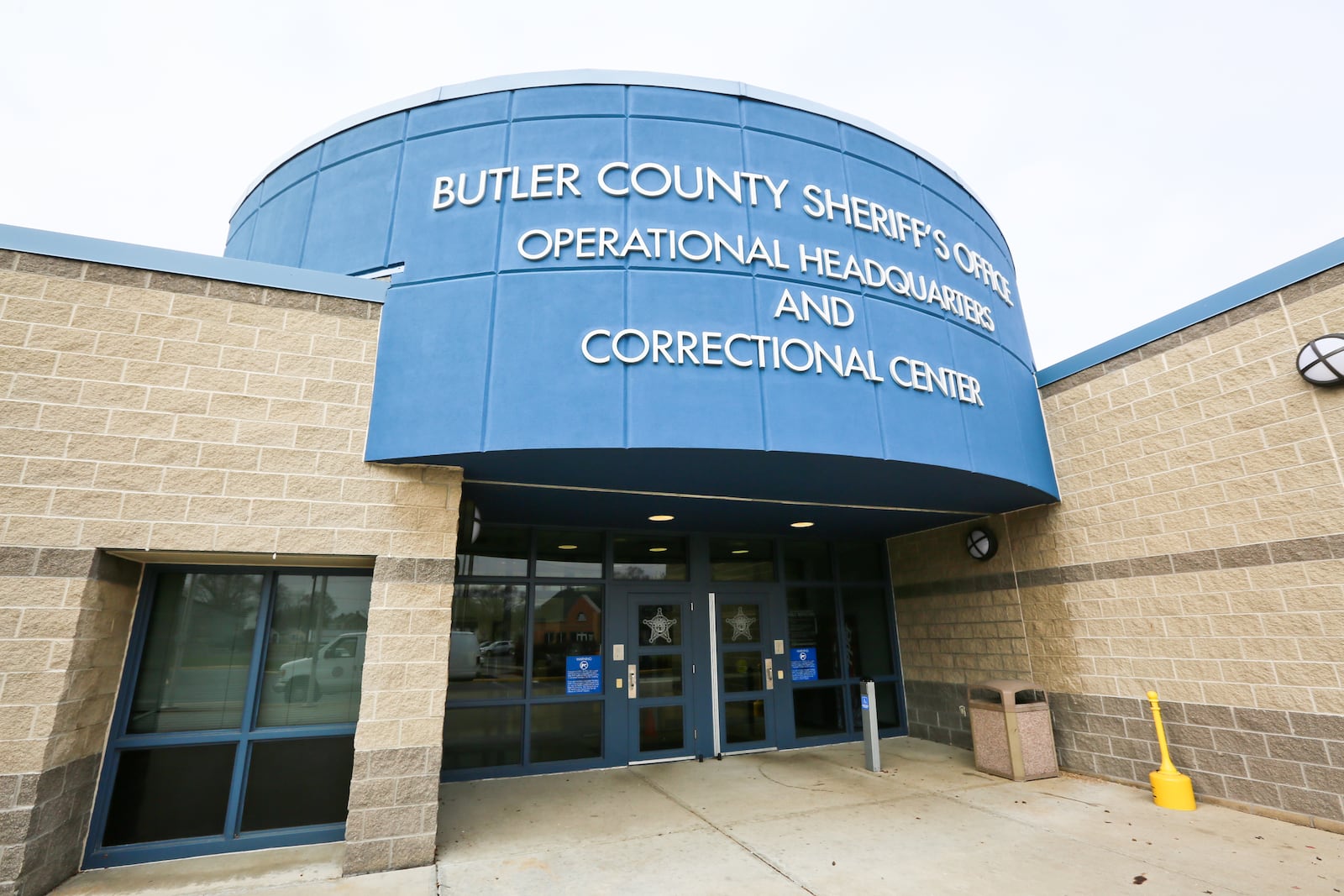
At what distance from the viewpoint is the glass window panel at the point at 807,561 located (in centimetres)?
1084

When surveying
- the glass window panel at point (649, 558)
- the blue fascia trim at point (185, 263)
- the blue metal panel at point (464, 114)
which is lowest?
the glass window panel at point (649, 558)

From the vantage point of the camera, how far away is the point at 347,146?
7.71 m

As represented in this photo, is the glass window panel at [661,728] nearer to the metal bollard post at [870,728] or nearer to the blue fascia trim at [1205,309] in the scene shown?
the metal bollard post at [870,728]

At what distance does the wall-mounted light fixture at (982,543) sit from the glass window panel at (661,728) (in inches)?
196

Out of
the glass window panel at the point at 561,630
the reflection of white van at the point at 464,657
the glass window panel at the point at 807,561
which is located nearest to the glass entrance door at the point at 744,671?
the glass window panel at the point at 807,561

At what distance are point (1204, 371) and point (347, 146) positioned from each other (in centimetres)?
1024

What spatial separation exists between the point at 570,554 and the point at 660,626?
1743 millimetres

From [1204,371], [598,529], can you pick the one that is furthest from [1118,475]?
[598,529]

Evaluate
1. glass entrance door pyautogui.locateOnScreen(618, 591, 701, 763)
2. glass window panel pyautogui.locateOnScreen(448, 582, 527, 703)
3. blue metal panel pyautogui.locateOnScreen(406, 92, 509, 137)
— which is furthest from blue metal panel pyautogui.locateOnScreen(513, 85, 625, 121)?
glass entrance door pyautogui.locateOnScreen(618, 591, 701, 763)

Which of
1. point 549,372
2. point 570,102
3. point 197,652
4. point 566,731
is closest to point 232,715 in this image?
point 197,652

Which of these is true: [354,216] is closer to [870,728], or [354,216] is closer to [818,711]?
[870,728]

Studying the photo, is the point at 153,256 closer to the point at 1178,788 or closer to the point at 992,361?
the point at 992,361

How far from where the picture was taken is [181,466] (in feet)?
18.0

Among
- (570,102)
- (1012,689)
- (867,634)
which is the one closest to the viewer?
(570,102)
